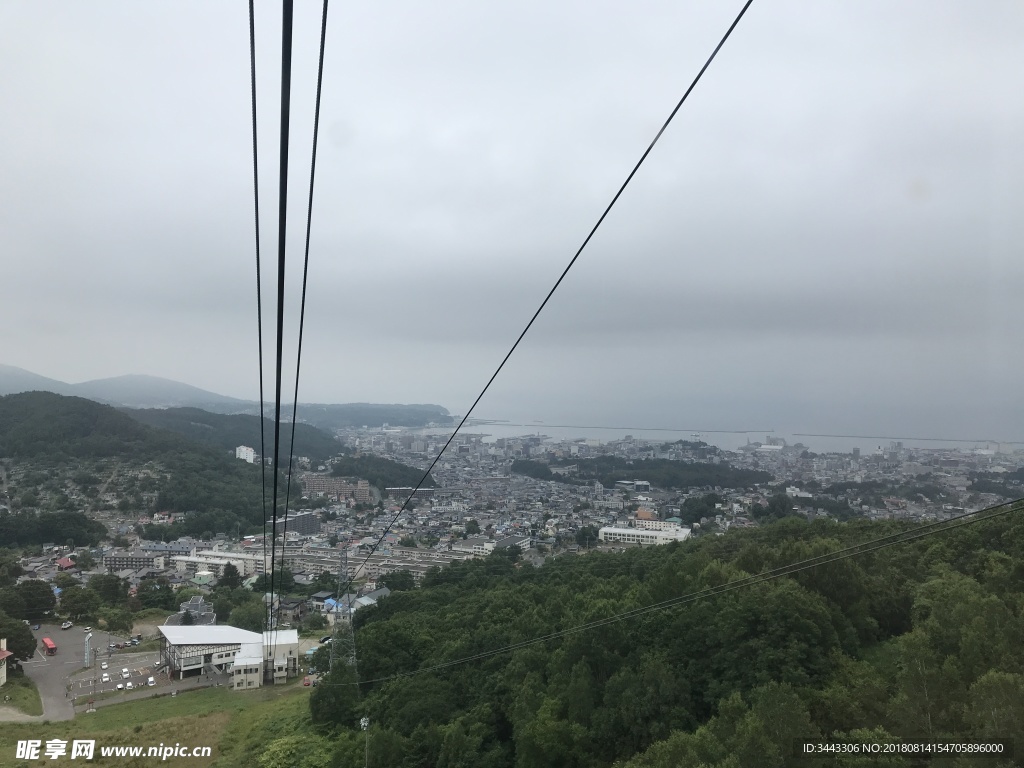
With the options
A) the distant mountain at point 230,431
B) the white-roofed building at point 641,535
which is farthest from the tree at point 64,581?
the white-roofed building at point 641,535

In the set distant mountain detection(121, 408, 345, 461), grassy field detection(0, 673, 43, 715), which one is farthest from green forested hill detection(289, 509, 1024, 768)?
distant mountain detection(121, 408, 345, 461)

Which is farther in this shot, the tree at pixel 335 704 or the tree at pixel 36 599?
the tree at pixel 36 599

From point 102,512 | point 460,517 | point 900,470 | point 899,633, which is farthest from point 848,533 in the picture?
point 102,512

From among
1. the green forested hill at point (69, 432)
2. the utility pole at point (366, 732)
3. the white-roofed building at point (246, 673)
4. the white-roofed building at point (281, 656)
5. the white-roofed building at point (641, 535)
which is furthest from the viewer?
the green forested hill at point (69, 432)

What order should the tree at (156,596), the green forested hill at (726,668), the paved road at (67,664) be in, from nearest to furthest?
the green forested hill at (726,668) → the paved road at (67,664) → the tree at (156,596)

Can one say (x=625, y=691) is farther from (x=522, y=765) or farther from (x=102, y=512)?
(x=102, y=512)

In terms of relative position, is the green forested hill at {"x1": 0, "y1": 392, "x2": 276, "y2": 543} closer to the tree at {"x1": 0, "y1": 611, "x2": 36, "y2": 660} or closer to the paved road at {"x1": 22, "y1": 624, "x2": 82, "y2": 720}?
the paved road at {"x1": 22, "y1": 624, "x2": 82, "y2": 720}

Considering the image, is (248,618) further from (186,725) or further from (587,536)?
(587,536)

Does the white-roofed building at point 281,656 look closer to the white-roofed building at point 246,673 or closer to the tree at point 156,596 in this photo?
the white-roofed building at point 246,673
